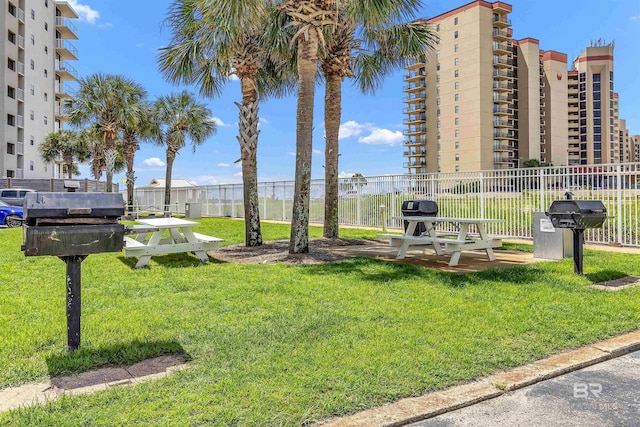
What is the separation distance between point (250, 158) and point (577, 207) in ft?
23.1

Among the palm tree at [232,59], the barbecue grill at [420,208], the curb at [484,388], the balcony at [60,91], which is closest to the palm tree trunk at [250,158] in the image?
the palm tree at [232,59]

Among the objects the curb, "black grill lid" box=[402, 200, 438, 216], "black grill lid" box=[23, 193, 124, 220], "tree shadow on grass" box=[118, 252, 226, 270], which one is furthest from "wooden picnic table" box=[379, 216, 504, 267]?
"black grill lid" box=[23, 193, 124, 220]

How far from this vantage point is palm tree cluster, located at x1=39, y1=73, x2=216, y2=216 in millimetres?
27359

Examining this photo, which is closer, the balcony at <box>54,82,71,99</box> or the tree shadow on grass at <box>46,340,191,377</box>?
the tree shadow on grass at <box>46,340,191,377</box>

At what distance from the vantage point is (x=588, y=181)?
10.9 m

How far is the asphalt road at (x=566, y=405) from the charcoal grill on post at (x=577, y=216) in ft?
10.8

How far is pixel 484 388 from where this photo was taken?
2.93 metres

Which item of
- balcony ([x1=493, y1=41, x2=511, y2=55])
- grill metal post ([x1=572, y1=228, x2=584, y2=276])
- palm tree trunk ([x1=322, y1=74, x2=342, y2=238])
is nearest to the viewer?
grill metal post ([x1=572, y1=228, x2=584, y2=276])

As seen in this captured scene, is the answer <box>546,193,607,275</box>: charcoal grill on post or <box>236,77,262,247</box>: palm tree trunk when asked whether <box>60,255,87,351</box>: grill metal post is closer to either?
<box>546,193,607,275</box>: charcoal grill on post

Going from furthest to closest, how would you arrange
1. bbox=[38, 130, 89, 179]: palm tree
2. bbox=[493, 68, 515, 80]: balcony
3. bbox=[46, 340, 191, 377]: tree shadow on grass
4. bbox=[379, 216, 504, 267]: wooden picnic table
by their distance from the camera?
bbox=[493, 68, 515, 80]: balcony < bbox=[38, 130, 89, 179]: palm tree < bbox=[379, 216, 504, 267]: wooden picnic table < bbox=[46, 340, 191, 377]: tree shadow on grass

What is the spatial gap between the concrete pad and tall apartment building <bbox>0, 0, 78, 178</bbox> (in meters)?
43.0

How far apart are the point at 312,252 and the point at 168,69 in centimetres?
620

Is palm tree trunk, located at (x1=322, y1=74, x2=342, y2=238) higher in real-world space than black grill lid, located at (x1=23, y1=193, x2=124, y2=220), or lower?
higher

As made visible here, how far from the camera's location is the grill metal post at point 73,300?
11.2ft
